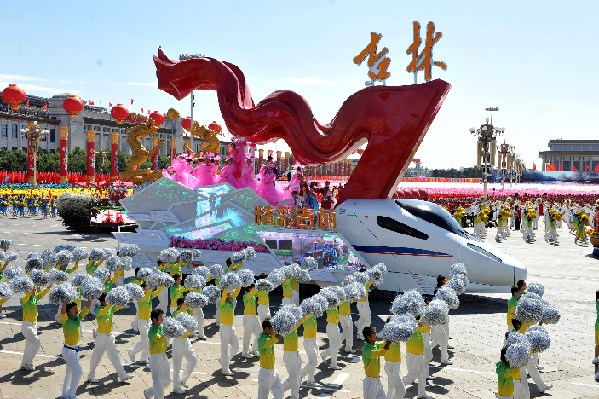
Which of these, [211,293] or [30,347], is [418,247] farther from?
[30,347]

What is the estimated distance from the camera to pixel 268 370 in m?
10.2

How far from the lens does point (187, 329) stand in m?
10.7

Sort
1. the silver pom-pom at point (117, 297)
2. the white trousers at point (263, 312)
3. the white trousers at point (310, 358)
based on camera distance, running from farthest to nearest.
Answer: the white trousers at point (263, 312) → the white trousers at point (310, 358) → the silver pom-pom at point (117, 297)

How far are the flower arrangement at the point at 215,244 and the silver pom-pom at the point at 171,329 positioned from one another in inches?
361

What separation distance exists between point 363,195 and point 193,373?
29.8 ft

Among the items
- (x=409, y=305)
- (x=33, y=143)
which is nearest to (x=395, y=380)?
(x=409, y=305)

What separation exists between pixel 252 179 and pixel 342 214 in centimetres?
441

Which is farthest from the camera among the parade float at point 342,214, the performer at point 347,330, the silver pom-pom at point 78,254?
the parade float at point 342,214

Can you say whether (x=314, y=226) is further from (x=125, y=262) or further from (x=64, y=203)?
(x=64, y=203)

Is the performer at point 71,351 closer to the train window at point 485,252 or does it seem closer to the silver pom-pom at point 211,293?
the silver pom-pom at point 211,293

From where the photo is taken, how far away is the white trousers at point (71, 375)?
10672mm

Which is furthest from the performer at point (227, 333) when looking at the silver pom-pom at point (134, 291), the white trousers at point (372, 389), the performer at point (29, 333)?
the performer at point (29, 333)

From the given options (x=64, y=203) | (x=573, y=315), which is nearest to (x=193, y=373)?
(x=573, y=315)

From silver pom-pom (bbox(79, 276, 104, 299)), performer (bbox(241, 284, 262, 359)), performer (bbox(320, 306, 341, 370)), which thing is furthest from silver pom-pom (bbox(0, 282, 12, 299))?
performer (bbox(320, 306, 341, 370))
